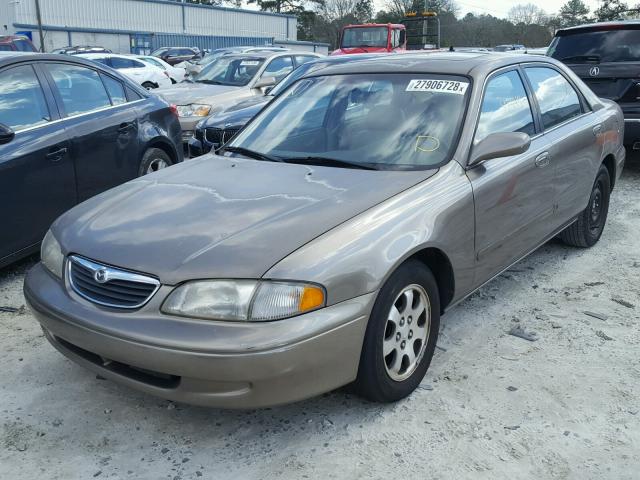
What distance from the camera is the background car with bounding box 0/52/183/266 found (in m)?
4.40

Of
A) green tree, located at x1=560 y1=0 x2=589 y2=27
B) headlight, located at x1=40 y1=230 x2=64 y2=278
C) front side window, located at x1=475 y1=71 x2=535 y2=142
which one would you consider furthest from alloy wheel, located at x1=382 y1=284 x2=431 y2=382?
green tree, located at x1=560 y1=0 x2=589 y2=27

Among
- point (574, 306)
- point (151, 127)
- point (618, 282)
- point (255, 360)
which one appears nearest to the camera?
point (255, 360)

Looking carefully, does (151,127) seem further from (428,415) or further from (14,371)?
(428,415)

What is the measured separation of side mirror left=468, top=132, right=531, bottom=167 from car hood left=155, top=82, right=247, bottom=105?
676cm

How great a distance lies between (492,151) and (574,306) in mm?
1455

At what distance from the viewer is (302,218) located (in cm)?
280

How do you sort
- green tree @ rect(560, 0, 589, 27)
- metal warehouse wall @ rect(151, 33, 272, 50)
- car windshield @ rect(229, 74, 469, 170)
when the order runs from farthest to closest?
green tree @ rect(560, 0, 589, 27), metal warehouse wall @ rect(151, 33, 272, 50), car windshield @ rect(229, 74, 469, 170)

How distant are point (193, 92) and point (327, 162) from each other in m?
7.01

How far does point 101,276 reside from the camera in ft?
8.82

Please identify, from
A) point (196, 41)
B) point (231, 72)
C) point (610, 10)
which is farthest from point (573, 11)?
point (231, 72)

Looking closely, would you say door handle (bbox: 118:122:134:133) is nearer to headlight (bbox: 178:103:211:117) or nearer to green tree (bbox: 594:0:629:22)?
headlight (bbox: 178:103:211:117)

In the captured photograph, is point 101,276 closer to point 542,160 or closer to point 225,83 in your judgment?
point 542,160

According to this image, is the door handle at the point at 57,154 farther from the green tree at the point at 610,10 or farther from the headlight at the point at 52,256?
the green tree at the point at 610,10

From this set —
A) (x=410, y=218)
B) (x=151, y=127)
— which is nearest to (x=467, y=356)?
(x=410, y=218)
